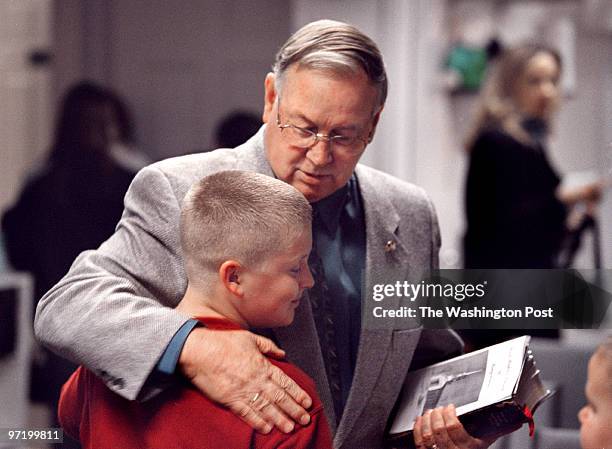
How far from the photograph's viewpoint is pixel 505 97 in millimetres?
1658

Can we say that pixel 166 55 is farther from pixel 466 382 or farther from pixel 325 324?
pixel 466 382

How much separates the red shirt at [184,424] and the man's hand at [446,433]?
20cm

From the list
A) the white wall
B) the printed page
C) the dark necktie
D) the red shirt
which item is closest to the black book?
the printed page

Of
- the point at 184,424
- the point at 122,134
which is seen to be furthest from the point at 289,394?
the point at 122,134

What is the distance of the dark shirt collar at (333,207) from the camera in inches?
51.1

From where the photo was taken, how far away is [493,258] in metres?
1.54

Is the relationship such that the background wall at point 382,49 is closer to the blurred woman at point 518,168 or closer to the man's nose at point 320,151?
the blurred woman at point 518,168

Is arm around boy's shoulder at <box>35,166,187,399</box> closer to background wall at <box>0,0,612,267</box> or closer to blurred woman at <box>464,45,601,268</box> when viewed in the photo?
background wall at <box>0,0,612,267</box>

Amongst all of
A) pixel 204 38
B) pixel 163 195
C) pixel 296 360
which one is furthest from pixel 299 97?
pixel 204 38

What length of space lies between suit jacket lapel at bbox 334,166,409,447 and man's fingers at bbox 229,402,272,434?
0.26 m

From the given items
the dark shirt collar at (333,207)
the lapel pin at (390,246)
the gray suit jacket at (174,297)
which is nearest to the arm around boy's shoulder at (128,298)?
the gray suit jacket at (174,297)

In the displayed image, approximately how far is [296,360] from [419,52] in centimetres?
71

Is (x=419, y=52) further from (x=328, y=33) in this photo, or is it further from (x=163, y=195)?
(x=163, y=195)

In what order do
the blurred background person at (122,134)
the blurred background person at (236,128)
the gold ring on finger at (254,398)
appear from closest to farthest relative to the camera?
the gold ring on finger at (254,398)
the blurred background person at (236,128)
the blurred background person at (122,134)
